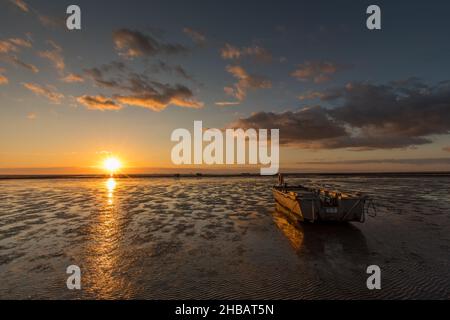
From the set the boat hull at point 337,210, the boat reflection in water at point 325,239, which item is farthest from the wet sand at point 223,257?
the boat hull at point 337,210

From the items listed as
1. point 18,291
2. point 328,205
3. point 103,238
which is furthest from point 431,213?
point 18,291

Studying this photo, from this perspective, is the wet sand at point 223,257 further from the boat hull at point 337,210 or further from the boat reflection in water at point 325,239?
the boat hull at point 337,210

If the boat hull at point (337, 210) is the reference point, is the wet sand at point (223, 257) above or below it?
below

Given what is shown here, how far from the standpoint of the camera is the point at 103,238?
552 inches

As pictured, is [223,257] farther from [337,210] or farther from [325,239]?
[337,210]

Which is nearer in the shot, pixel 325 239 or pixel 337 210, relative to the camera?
pixel 325 239

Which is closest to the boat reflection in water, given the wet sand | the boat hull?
the wet sand

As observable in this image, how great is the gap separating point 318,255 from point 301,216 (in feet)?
19.3

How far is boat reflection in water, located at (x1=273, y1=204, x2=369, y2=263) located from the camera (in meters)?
11.3

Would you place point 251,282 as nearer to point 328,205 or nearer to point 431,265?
point 431,265

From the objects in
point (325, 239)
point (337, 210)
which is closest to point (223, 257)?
point (325, 239)

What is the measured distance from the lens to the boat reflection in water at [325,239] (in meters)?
11.3

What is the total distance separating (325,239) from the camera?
13.6 meters
